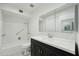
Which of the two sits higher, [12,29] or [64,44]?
[12,29]

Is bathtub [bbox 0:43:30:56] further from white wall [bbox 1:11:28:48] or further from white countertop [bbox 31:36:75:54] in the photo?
white countertop [bbox 31:36:75:54]

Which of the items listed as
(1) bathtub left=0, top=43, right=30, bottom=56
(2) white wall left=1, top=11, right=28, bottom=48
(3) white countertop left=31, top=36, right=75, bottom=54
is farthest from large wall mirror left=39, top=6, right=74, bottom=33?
(2) white wall left=1, top=11, right=28, bottom=48

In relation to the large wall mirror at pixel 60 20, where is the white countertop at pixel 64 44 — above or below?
below

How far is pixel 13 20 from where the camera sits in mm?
2752

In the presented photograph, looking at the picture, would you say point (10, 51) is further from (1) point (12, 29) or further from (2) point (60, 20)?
(2) point (60, 20)

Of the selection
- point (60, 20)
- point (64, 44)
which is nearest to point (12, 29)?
point (60, 20)

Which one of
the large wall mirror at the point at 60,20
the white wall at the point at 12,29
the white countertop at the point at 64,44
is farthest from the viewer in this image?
the white wall at the point at 12,29

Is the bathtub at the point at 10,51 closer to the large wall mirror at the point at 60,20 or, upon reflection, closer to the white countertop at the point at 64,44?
the large wall mirror at the point at 60,20

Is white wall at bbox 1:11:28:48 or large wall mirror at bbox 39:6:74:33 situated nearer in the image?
large wall mirror at bbox 39:6:74:33

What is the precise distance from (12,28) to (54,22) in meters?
2.10

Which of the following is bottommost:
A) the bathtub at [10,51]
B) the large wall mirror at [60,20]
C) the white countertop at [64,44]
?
the bathtub at [10,51]

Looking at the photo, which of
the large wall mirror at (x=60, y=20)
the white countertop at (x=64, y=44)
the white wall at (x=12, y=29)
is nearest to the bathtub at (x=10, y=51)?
the white wall at (x=12, y=29)

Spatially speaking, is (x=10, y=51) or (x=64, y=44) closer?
(x=64, y=44)

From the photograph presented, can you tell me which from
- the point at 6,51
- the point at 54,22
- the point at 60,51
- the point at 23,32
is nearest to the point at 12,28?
the point at 23,32
